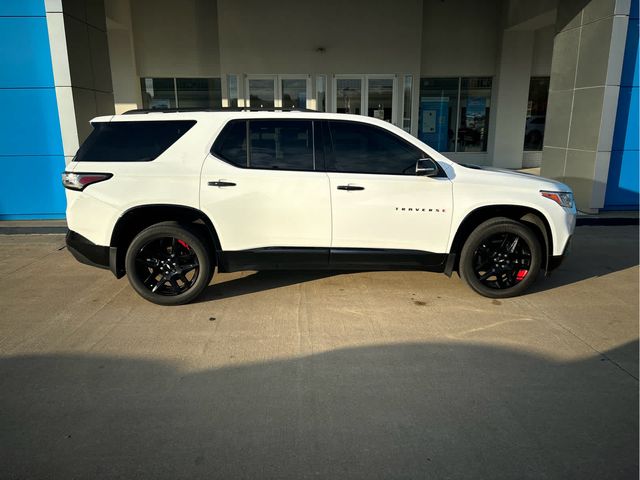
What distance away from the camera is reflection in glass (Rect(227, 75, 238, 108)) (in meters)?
15.0

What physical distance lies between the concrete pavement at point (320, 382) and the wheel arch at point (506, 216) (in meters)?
0.48

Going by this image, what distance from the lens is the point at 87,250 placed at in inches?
187

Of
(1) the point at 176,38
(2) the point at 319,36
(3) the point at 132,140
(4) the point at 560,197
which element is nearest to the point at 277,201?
(3) the point at 132,140

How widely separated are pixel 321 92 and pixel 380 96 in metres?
1.97

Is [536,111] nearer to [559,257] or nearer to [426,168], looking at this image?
[559,257]

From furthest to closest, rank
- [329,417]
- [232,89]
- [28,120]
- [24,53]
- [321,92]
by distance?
[321,92], [232,89], [28,120], [24,53], [329,417]

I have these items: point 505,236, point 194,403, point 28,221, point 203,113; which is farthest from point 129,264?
point 28,221

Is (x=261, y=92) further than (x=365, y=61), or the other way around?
(x=261, y=92)

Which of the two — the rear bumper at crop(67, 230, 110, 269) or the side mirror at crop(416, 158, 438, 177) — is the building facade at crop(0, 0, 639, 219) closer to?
the side mirror at crop(416, 158, 438, 177)

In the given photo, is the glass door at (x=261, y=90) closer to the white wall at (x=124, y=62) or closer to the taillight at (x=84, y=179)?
the white wall at (x=124, y=62)

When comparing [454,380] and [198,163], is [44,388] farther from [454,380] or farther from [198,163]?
[454,380]

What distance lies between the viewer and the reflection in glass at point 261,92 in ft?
50.1

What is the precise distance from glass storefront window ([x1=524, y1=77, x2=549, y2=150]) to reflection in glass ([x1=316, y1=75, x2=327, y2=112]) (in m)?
6.96

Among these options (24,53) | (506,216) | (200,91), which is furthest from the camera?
(200,91)
